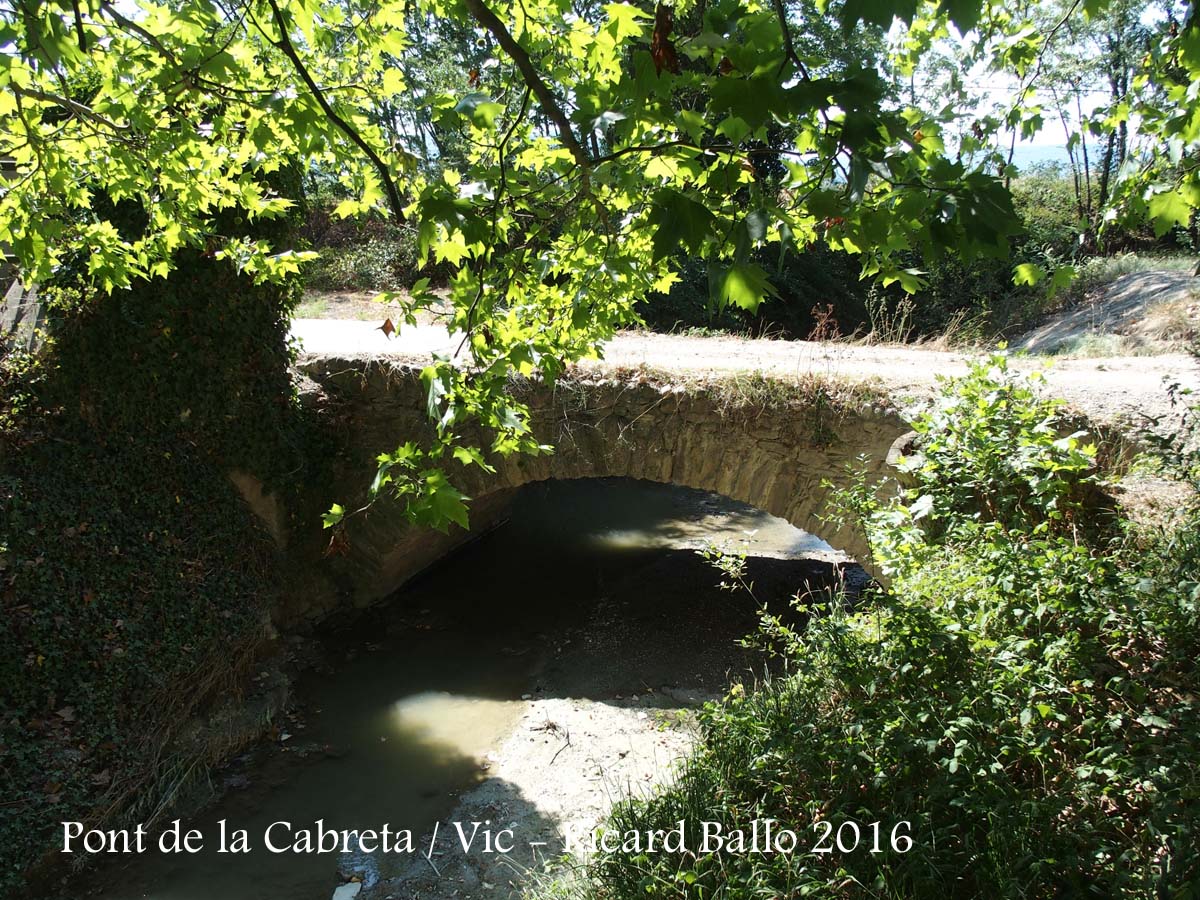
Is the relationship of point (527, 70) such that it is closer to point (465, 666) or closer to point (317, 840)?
point (317, 840)

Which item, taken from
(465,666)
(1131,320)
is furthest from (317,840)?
(1131,320)

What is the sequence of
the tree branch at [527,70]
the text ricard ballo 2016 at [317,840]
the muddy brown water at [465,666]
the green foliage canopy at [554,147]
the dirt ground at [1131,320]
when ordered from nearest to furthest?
the green foliage canopy at [554,147] → the tree branch at [527,70] → the text ricard ballo 2016 at [317,840] → the muddy brown water at [465,666] → the dirt ground at [1131,320]

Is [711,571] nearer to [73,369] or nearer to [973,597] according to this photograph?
[973,597]

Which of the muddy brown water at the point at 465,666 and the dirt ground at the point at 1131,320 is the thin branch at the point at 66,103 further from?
the dirt ground at the point at 1131,320

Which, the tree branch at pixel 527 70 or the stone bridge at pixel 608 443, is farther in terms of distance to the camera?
the stone bridge at pixel 608 443

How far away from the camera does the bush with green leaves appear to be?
2.41 m

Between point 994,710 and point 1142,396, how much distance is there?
3021mm

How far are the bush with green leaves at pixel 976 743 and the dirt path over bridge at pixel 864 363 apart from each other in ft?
4.09

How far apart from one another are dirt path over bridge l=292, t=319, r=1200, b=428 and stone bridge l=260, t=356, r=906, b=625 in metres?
0.15

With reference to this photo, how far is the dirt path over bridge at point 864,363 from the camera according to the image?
189 inches

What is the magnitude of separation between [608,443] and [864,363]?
2018mm

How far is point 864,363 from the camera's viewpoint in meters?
6.06

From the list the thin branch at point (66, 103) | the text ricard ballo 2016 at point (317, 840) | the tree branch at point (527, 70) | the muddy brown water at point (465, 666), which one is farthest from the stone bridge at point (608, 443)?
the tree branch at point (527, 70)

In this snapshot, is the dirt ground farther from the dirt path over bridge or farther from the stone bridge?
the stone bridge
